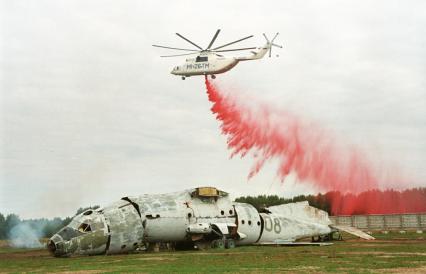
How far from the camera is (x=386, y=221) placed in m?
73.7

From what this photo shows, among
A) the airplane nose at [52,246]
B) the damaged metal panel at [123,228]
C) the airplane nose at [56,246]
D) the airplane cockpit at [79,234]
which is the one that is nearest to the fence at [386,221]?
the damaged metal panel at [123,228]

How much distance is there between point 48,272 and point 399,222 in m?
59.4

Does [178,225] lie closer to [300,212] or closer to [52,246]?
[52,246]

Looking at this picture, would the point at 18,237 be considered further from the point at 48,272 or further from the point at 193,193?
the point at 48,272

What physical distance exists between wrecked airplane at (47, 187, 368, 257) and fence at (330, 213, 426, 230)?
27.8 meters

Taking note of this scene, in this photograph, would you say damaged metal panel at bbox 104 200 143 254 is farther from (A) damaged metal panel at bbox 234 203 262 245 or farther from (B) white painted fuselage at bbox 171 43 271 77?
(B) white painted fuselage at bbox 171 43 271 77

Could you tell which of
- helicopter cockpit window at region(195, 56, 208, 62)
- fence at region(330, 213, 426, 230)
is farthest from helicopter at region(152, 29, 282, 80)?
fence at region(330, 213, 426, 230)

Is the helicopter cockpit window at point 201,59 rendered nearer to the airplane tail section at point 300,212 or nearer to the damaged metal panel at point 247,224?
the airplane tail section at point 300,212

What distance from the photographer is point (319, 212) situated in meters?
48.7

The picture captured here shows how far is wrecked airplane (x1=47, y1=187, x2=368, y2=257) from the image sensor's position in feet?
113

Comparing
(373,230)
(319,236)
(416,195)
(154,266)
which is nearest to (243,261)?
A: (154,266)

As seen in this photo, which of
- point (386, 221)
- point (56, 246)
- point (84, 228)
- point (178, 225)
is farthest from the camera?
point (386, 221)

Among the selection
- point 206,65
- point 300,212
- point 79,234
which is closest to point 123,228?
point 79,234

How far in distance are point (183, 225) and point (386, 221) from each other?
1748 inches
